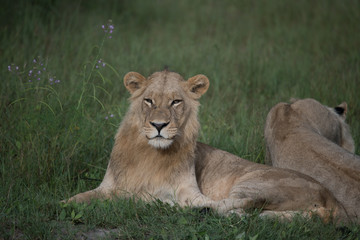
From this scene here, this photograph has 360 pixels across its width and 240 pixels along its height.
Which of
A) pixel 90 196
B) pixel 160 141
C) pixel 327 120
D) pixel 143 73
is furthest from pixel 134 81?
pixel 143 73

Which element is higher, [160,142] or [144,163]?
[160,142]

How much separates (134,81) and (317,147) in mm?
1756

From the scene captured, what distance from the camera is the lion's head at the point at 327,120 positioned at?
17.4 ft

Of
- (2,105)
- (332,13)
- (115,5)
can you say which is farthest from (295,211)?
(332,13)

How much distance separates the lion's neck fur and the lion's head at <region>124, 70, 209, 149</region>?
73mm

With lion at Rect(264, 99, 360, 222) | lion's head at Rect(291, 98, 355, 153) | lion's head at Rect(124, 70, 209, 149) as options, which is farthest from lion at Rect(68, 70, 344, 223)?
lion's head at Rect(291, 98, 355, 153)

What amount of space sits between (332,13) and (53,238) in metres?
8.94

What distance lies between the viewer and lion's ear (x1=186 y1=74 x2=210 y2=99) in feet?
14.5

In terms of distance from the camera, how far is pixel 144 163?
14.1ft

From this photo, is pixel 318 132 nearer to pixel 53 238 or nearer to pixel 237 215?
pixel 237 215

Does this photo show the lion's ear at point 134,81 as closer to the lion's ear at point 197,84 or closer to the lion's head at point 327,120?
the lion's ear at point 197,84

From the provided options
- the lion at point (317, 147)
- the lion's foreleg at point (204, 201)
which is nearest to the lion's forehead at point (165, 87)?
the lion's foreleg at point (204, 201)

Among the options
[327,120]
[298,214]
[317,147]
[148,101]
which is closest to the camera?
[298,214]

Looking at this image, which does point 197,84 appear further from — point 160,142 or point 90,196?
point 90,196
